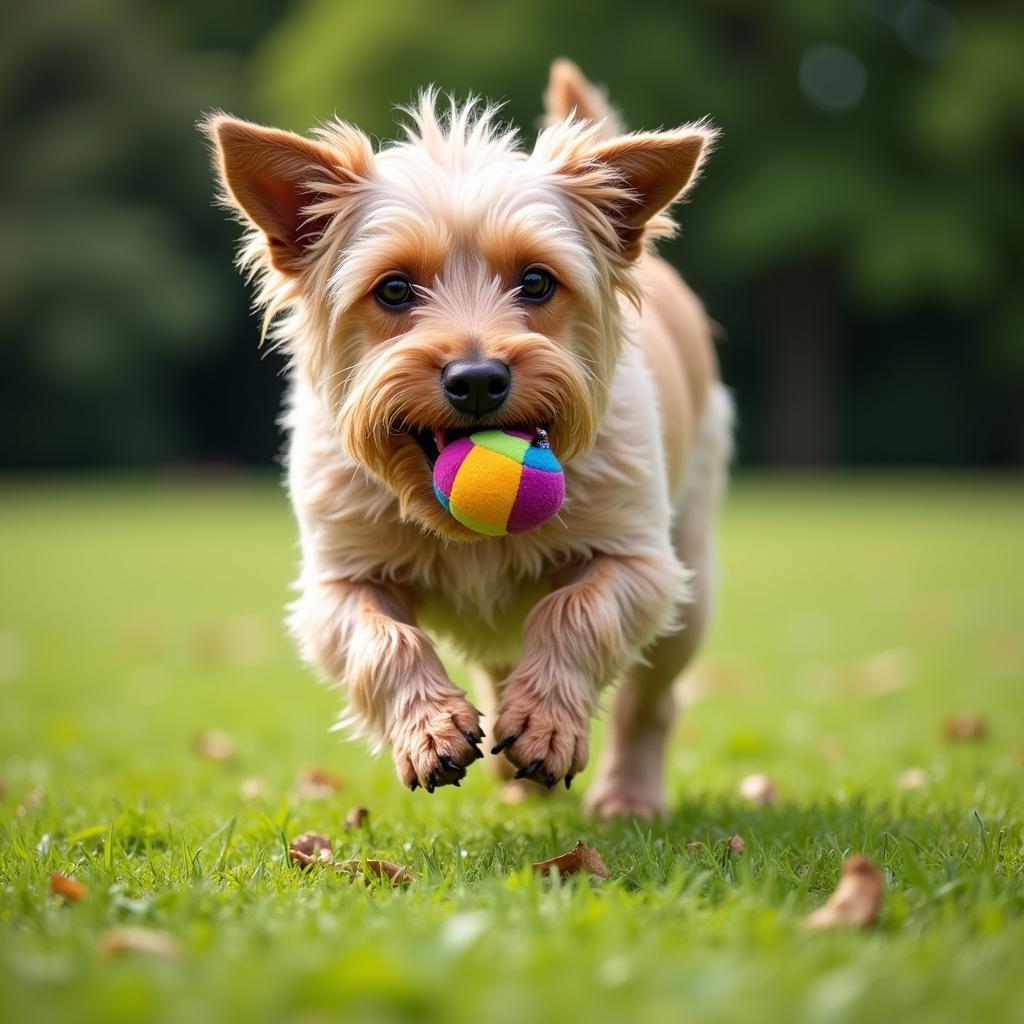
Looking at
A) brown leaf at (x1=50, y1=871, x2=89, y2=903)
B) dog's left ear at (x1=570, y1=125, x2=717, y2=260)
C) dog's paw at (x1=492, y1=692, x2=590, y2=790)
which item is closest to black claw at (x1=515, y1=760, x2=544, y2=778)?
dog's paw at (x1=492, y1=692, x2=590, y2=790)

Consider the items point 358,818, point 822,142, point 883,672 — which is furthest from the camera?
point 822,142

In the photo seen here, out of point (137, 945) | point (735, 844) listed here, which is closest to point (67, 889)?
point (137, 945)

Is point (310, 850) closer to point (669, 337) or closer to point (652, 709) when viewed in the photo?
point (652, 709)

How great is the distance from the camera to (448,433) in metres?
3.32

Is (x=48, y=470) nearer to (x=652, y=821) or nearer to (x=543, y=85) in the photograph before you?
(x=543, y=85)

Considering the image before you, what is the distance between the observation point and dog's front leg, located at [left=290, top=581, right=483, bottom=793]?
3104 millimetres

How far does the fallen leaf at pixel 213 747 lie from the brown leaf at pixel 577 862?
239 centimetres

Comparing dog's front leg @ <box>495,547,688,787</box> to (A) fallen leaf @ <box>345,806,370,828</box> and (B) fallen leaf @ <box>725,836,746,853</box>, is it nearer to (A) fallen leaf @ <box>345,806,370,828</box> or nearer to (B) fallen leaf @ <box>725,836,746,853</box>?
(B) fallen leaf @ <box>725,836,746,853</box>

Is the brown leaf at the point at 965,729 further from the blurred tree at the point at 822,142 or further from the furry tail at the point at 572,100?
the blurred tree at the point at 822,142

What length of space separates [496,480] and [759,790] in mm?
1742

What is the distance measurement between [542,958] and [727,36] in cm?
3435

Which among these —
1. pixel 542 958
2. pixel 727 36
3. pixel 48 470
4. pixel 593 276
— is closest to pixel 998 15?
pixel 727 36

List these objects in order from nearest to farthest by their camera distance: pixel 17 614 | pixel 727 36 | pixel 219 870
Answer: pixel 219 870
pixel 17 614
pixel 727 36

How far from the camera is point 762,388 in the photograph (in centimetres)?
3491
